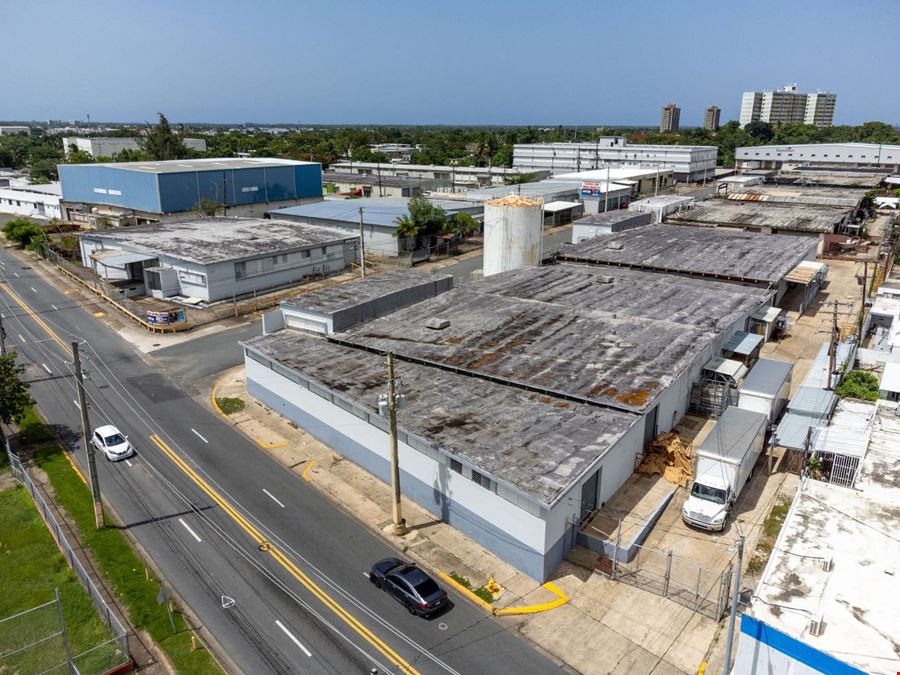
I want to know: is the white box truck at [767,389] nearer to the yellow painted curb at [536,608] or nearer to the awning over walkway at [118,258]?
the yellow painted curb at [536,608]

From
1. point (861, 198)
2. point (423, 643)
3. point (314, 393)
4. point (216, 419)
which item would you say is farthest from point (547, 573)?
point (861, 198)

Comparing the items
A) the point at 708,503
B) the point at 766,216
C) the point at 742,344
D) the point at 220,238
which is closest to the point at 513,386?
the point at 708,503

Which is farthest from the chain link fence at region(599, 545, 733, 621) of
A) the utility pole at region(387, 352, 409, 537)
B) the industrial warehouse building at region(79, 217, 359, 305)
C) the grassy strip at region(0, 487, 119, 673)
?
the industrial warehouse building at region(79, 217, 359, 305)

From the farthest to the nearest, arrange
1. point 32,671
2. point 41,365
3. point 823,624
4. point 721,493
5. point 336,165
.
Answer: point 336,165 → point 41,365 → point 721,493 → point 32,671 → point 823,624

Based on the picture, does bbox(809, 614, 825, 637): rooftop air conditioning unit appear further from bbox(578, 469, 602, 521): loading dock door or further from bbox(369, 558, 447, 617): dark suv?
bbox(369, 558, 447, 617): dark suv

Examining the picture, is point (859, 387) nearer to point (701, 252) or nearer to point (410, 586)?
point (701, 252)

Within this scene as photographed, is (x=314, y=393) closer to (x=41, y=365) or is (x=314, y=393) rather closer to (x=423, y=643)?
(x=423, y=643)

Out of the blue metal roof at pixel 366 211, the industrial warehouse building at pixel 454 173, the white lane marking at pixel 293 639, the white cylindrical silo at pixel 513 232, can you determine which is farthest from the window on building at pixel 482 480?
the industrial warehouse building at pixel 454 173
